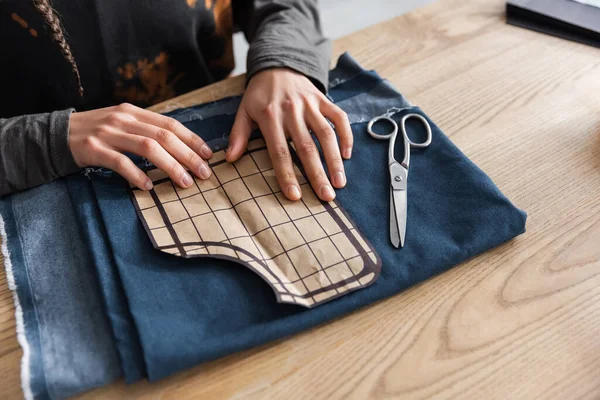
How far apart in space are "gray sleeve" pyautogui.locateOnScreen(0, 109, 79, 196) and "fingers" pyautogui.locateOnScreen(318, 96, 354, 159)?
1.11 feet

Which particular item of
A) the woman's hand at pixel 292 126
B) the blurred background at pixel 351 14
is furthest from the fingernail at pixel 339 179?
the blurred background at pixel 351 14

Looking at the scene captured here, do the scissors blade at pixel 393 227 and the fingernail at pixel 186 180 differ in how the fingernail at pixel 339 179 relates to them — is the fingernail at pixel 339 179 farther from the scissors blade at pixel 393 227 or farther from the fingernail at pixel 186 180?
the fingernail at pixel 186 180

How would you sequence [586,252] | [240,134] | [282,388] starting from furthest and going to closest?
[240,134]
[586,252]
[282,388]

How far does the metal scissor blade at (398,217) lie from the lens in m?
0.60

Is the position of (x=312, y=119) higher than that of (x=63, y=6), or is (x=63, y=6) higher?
(x=63, y=6)

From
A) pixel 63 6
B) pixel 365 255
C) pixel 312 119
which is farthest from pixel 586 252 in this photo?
pixel 63 6

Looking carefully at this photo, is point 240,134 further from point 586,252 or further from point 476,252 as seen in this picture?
point 586,252

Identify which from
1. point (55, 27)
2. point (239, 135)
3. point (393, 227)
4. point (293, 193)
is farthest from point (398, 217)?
point (55, 27)

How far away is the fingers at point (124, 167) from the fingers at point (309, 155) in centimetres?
20

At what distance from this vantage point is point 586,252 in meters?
0.61

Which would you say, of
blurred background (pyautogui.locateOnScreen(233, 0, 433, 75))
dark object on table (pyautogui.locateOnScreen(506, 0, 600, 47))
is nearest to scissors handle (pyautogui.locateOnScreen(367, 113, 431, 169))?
dark object on table (pyautogui.locateOnScreen(506, 0, 600, 47))

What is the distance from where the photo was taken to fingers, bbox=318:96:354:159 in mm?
705

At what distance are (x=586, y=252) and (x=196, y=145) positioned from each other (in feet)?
1.61

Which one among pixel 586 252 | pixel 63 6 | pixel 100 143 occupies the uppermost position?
pixel 63 6
